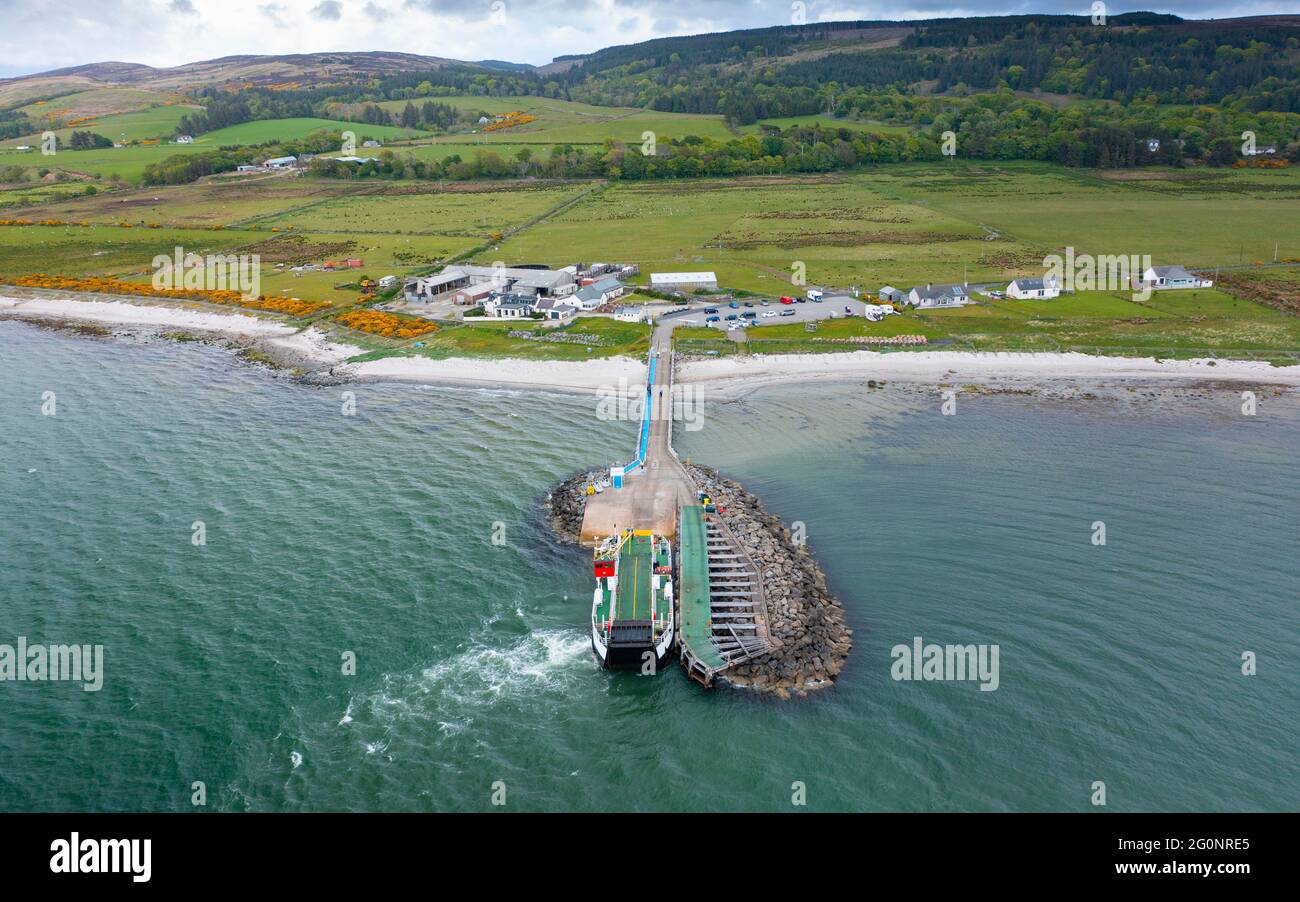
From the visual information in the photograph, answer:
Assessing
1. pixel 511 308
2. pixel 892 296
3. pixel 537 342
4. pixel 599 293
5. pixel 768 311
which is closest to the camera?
pixel 537 342

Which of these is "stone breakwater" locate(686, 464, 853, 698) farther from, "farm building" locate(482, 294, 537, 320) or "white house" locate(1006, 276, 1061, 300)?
"white house" locate(1006, 276, 1061, 300)

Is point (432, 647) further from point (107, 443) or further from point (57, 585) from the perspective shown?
point (107, 443)

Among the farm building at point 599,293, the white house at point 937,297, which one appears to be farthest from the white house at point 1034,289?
the farm building at point 599,293

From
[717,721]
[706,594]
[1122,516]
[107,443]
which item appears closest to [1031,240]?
[1122,516]

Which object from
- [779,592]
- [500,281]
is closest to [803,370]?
[779,592]

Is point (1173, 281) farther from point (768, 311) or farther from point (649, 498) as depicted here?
point (649, 498)

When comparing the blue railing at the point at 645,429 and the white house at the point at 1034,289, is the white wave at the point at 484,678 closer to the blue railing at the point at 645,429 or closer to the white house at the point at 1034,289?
the blue railing at the point at 645,429

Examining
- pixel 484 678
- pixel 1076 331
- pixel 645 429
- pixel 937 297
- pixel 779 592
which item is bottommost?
pixel 484 678
